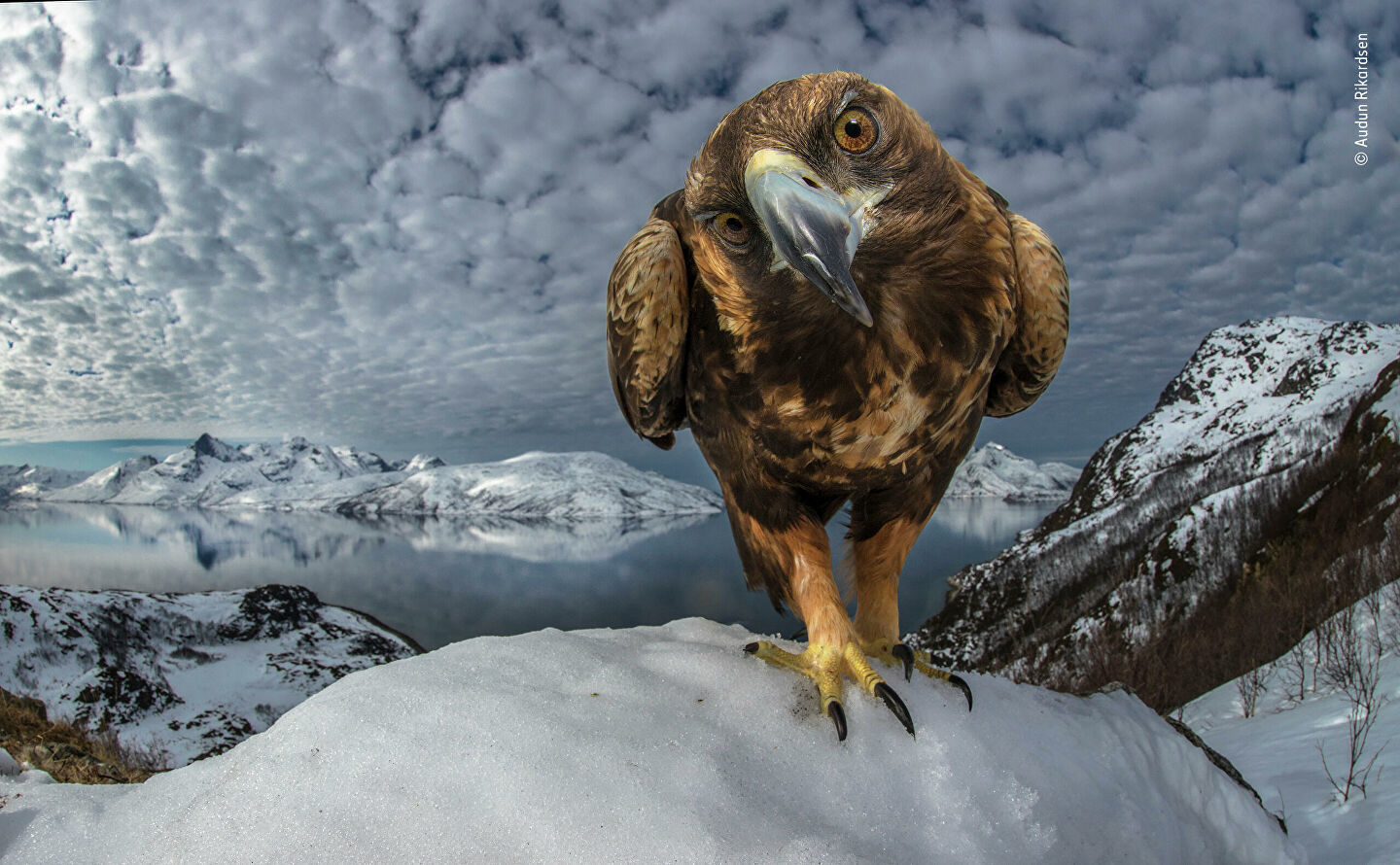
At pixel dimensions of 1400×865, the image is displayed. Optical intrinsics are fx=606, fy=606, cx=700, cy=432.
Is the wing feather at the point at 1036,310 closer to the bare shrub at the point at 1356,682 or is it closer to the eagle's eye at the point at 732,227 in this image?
the eagle's eye at the point at 732,227

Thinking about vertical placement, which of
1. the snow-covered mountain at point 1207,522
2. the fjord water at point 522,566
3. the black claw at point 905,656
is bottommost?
the fjord water at point 522,566

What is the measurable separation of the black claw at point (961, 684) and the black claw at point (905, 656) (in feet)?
0.59

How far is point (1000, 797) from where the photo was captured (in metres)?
2.30

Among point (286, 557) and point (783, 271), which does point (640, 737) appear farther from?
point (286, 557)

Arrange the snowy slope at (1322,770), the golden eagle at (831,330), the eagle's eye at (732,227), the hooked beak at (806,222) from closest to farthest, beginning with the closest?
the hooked beak at (806,222) < the golden eagle at (831,330) < the eagle's eye at (732,227) < the snowy slope at (1322,770)

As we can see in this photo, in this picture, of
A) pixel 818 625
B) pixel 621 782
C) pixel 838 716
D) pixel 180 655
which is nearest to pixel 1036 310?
pixel 818 625

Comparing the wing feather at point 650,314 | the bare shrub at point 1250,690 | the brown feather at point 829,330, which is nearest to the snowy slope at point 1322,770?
the bare shrub at point 1250,690

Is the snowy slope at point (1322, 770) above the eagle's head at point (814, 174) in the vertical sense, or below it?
below

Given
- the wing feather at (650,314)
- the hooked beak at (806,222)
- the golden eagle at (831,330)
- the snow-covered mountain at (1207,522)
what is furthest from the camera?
the snow-covered mountain at (1207,522)

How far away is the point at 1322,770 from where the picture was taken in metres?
4.68

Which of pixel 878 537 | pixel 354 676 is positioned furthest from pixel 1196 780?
pixel 354 676

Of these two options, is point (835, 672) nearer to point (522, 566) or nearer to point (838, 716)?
point (838, 716)

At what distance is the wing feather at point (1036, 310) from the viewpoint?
2.70m

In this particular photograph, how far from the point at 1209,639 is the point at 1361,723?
16911mm
